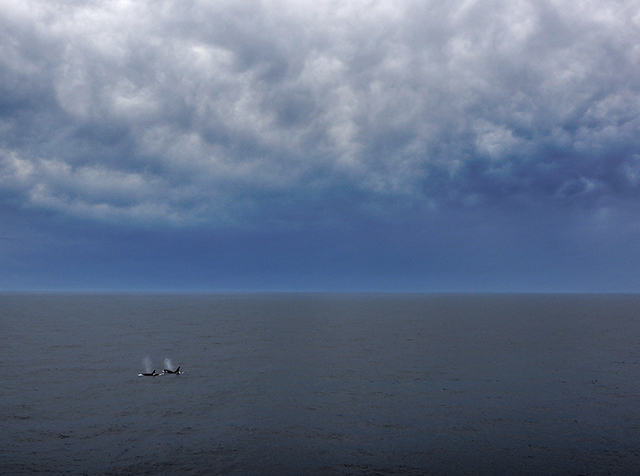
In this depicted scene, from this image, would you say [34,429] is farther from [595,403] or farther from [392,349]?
[392,349]

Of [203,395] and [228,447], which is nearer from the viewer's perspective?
[228,447]

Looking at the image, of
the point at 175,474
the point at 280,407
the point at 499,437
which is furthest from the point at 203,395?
the point at 499,437

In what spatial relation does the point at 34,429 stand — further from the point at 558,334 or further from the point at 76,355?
the point at 558,334

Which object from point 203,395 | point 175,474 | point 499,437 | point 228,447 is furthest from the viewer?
point 203,395

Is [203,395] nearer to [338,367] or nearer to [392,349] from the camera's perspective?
[338,367]

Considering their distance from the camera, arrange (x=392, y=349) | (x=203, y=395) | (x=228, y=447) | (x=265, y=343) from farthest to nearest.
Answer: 1. (x=265, y=343)
2. (x=392, y=349)
3. (x=203, y=395)
4. (x=228, y=447)

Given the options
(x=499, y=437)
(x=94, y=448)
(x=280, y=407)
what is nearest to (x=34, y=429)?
(x=94, y=448)

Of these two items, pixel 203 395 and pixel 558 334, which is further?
pixel 558 334

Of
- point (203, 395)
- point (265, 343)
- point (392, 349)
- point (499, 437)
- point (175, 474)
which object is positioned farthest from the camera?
point (265, 343)

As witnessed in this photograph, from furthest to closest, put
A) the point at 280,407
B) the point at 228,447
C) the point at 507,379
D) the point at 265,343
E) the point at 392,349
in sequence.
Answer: the point at 265,343 → the point at 392,349 → the point at 507,379 → the point at 280,407 → the point at 228,447
